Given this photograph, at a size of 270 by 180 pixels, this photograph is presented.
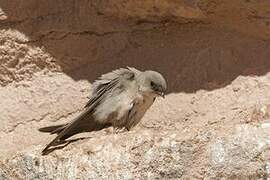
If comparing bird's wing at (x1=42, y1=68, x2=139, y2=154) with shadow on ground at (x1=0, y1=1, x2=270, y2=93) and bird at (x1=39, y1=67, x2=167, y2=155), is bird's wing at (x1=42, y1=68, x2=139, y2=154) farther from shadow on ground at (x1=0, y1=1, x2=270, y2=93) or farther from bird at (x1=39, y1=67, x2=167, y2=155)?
shadow on ground at (x1=0, y1=1, x2=270, y2=93)

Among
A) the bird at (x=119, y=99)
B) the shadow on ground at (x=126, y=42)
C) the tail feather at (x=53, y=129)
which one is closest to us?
the tail feather at (x=53, y=129)

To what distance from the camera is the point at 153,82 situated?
15.5 feet

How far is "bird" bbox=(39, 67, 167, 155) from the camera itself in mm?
4672

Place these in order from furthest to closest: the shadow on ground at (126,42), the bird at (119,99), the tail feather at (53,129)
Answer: the shadow on ground at (126,42) < the bird at (119,99) < the tail feather at (53,129)

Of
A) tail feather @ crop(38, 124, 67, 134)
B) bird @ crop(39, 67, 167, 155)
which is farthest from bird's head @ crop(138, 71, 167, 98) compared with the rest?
tail feather @ crop(38, 124, 67, 134)

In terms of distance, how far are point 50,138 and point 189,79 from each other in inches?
28.6

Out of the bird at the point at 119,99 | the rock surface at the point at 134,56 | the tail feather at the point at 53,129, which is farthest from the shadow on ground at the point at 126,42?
the tail feather at the point at 53,129

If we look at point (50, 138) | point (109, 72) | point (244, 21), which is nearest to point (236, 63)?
point (244, 21)

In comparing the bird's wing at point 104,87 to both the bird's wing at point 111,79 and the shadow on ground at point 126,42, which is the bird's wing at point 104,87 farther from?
the shadow on ground at point 126,42

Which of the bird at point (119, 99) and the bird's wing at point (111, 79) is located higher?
the bird's wing at point (111, 79)

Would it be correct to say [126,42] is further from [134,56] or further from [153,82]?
[153,82]

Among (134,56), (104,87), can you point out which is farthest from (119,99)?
(134,56)

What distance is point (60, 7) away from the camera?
4.89 m

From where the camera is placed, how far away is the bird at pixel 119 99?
4.67m
